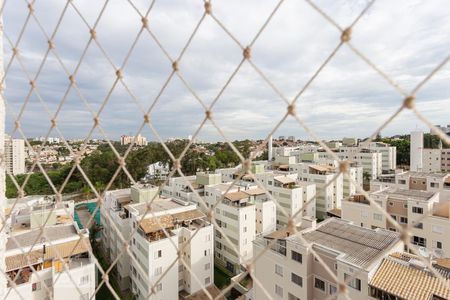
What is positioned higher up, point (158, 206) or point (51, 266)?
point (158, 206)

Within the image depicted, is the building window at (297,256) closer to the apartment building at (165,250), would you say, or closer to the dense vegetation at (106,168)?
the apartment building at (165,250)

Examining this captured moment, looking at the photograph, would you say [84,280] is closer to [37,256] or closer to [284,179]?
[37,256]

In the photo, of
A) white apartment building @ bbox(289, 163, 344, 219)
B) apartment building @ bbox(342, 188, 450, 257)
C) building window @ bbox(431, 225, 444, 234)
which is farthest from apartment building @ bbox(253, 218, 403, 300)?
white apartment building @ bbox(289, 163, 344, 219)

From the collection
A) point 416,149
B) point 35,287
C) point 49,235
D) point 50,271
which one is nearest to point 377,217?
point 50,271

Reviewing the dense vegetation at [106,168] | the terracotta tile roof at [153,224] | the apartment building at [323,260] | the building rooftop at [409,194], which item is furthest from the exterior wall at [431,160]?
the terracotta tile roof at [153,224]

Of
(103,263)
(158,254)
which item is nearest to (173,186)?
(103,263)

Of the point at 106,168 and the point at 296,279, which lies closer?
the point at 296,279

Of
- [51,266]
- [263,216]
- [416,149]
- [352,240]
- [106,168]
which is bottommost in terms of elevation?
[263,216]
